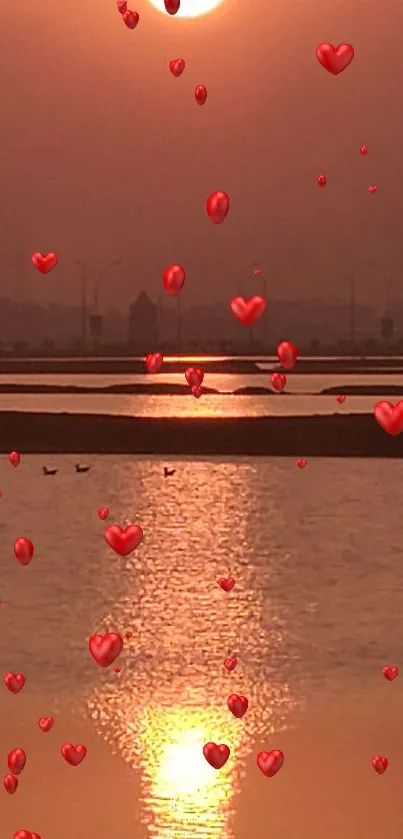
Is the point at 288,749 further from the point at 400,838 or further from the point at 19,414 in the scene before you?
the point at 19,414

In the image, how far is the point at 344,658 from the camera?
784 centimetres

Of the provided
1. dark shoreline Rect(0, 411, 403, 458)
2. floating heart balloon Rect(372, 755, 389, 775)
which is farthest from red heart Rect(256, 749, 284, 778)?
dark shoreline Rect(0, 411, 403, 458)

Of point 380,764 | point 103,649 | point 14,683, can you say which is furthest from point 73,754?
point 14,683

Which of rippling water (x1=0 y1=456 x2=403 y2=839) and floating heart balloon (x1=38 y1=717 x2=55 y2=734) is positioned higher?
floating heart balloon (x1=38 y1=717 x2=55 y2=734)

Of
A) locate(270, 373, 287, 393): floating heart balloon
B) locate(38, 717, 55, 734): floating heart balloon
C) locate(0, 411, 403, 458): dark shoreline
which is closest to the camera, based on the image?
locate(38, 717, 55, 734): floating heart balloon

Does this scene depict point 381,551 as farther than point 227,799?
Yes

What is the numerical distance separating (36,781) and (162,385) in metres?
72.8

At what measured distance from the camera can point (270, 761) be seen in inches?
218

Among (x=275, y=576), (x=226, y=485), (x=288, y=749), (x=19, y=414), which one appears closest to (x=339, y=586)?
(x=275, y=576)

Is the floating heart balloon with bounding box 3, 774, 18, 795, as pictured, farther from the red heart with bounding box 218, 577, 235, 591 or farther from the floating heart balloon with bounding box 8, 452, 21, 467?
the floating heart balloon with bounding box 8, 452, 21, 467

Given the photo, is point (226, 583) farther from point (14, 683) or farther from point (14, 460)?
point (14, 460)

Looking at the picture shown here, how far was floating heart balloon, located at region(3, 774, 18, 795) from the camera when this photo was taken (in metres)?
5.48

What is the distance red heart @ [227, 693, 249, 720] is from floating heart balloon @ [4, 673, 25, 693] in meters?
1.07

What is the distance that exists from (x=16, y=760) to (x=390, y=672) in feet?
7.60
